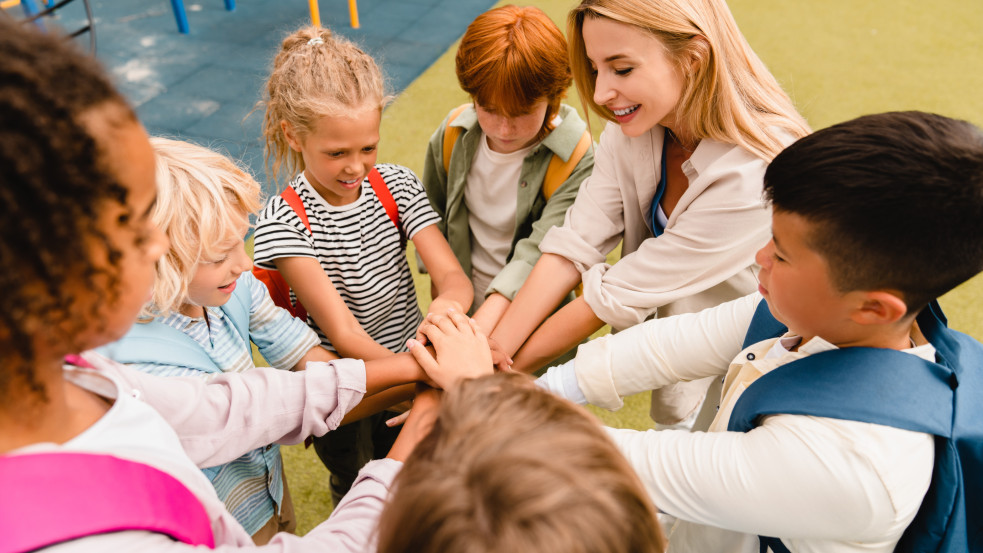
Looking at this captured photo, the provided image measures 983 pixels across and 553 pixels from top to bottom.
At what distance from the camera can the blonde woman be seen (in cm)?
143

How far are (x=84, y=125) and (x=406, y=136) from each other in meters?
3.67

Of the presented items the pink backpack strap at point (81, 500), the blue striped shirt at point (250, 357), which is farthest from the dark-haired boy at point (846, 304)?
the blue striped shirt at point (250, 357)

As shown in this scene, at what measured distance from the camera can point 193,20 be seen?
5.54 meters

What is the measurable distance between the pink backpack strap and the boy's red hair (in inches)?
48.2

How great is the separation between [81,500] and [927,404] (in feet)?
3.34

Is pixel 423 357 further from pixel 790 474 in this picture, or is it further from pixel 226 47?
pixel 226 47

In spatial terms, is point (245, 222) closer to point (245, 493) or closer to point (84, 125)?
point (245, 493)

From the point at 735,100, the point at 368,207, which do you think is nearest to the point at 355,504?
the point at 368,207

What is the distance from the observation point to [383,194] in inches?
70.6

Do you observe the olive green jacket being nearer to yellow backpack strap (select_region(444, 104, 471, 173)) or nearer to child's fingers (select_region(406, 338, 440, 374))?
yellow backpack strap (select_region(444, 104, 471, 173))

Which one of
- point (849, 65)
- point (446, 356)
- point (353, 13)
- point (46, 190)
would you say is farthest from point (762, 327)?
point (353, 13)

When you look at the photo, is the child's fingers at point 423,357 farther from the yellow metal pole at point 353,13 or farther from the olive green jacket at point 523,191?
the yellow metal pole at point 353,13

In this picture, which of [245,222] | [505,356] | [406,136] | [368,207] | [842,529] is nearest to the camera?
[842,529]

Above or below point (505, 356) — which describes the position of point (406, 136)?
below
